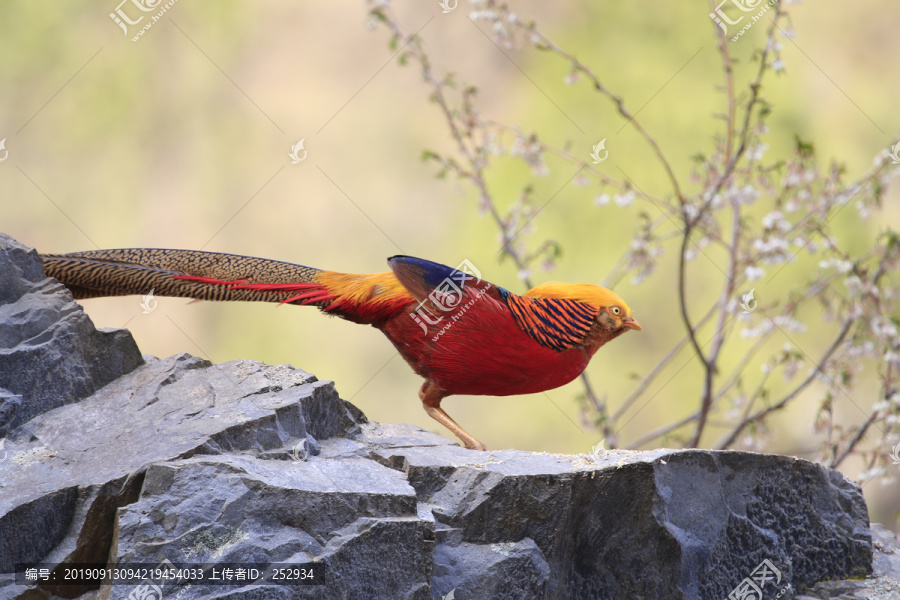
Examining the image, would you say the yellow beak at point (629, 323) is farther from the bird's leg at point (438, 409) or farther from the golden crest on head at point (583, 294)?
the bird's leg at point (438, 409)

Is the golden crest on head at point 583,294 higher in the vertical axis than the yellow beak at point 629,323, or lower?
higher

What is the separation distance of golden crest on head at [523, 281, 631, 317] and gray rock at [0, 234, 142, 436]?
1651 mm

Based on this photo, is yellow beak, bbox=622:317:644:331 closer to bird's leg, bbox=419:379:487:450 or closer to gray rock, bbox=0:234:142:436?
bird's leg, bbox=419:379:487:450

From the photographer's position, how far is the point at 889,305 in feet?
18.0

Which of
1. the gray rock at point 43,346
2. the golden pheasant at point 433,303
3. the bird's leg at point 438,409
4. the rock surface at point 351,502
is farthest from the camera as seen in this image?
the bird's leg at point 438,409

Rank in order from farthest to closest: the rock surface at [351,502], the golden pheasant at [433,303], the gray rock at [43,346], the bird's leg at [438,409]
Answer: the bird's leg at [438,409] → the golden pheasant at [433,303] → the gray rock at [43,346] → the rock surface at [351,502]

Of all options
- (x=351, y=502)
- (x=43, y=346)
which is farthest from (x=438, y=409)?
(x=43, y=346)

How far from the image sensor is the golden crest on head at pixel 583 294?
350cm

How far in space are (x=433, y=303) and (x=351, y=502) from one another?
1063 mm

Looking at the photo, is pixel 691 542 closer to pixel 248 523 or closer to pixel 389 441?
A: pixel 389 441

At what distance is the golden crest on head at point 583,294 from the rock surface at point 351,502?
614 mm

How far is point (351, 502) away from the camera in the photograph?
2.62 metres

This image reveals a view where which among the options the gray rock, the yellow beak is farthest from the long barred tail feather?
the yellow beak

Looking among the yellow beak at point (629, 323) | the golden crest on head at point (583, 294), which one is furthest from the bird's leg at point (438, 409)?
the yellow beak at point (629, 323)
